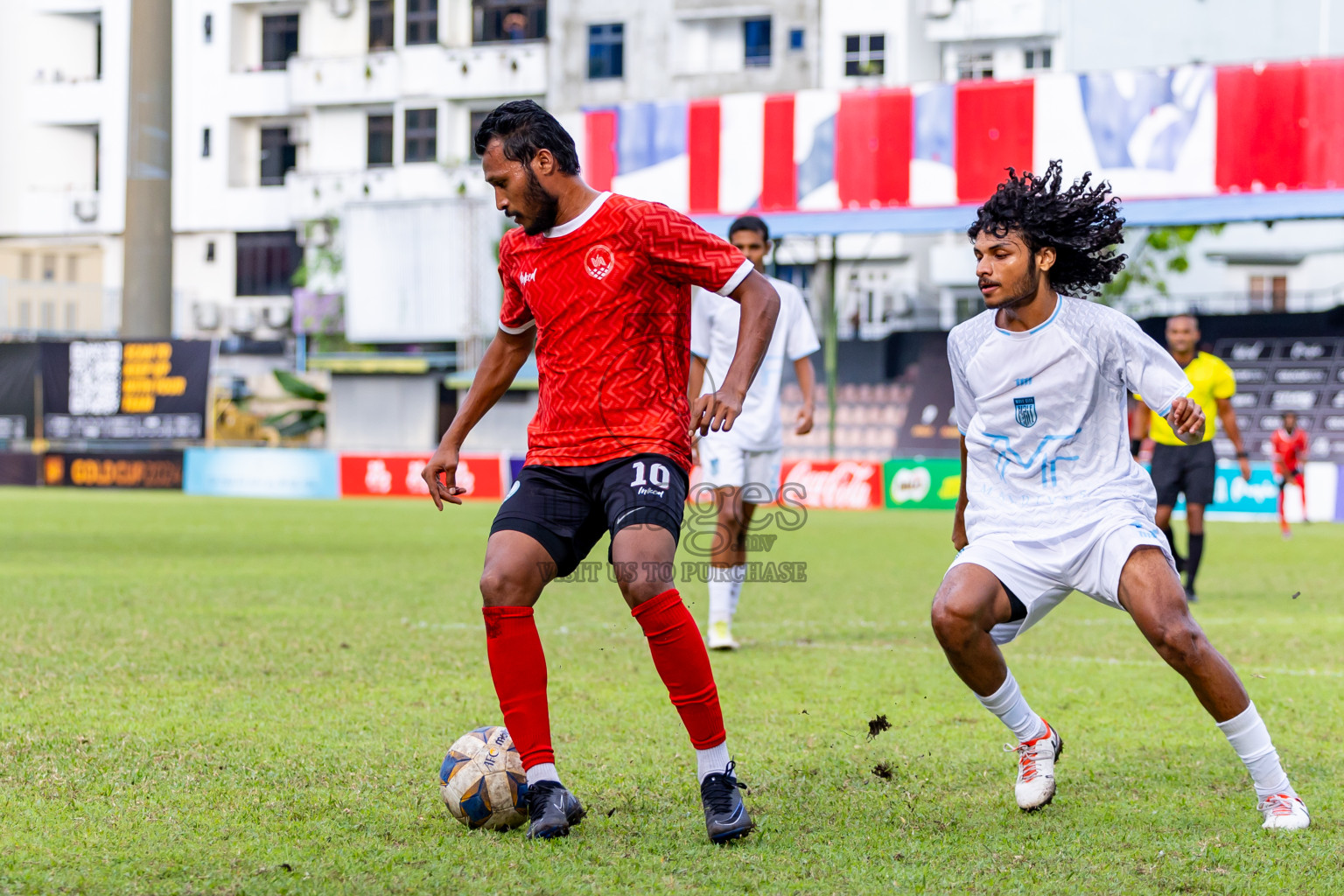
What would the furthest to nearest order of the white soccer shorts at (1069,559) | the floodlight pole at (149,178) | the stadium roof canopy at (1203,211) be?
the floodlight pole at (149,178), the stadium roof canopy at (1203,211), the white soccer shorts at (1069,559)

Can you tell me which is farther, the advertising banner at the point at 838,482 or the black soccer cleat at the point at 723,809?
the advertising banner at the point at 838,482

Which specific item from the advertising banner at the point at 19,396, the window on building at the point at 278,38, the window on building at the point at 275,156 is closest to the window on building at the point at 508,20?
the window on building at the point at 278,38

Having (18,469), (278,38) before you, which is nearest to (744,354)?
A: (18,469)

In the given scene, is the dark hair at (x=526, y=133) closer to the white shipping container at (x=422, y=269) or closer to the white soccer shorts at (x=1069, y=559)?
the white soccer shorts at (x=1069, y=559)

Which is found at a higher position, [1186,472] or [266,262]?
[266,262]

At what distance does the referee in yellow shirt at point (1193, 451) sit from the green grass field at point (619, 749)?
0.70 m

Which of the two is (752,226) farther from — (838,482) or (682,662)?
(838,482)

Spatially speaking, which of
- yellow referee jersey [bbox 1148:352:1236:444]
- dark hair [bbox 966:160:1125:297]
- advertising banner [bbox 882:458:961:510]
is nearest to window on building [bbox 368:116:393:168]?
advertising banner [bbox 882:458:961:510]

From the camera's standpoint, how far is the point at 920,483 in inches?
1045

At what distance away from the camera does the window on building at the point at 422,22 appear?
150ft

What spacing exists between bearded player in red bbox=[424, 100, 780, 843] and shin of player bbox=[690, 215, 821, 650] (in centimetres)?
382

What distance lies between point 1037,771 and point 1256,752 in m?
0.64

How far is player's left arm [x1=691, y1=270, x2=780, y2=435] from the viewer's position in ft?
14.1

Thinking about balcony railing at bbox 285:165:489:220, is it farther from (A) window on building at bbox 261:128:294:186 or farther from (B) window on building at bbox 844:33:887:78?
(B) window on building at bbox 844:33:887:78
